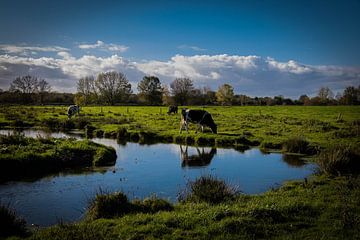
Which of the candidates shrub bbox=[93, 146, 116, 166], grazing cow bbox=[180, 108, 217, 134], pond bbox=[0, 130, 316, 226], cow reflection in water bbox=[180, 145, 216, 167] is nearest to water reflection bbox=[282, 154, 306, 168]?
pond bbox=[0, 130, 316, 226]

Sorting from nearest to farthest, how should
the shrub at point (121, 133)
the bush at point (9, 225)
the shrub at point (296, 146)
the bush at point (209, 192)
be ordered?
the bush at point (9, 225) < the bush at point (209, 192) < the shrub at point (296, 146) < the shrub at point (121, 133)

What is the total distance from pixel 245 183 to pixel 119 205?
728cm

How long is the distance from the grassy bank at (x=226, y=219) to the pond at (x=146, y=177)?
4.07 ft

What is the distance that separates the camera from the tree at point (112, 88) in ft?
295

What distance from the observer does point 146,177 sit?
16156 mm

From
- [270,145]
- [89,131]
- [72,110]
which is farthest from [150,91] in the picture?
[270,145]

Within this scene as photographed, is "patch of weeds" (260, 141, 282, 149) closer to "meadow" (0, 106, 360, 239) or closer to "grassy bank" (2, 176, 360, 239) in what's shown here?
"meadow" (0, 106, 360, 239)

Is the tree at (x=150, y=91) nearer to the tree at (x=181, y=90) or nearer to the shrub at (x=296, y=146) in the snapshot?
the tree at (x=181, y=90)

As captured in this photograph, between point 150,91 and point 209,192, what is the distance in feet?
267

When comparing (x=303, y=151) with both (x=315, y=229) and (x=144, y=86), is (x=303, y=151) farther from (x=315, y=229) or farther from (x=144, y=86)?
(x=144, y=86)

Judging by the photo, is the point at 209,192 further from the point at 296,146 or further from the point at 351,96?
the point at 351,96

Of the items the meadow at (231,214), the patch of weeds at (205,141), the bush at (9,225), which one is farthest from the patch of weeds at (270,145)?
the bush at (9,225)

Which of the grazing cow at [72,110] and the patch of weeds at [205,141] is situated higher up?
the grazing cow at [72,110]

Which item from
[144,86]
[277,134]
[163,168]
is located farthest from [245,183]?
[144,86]
